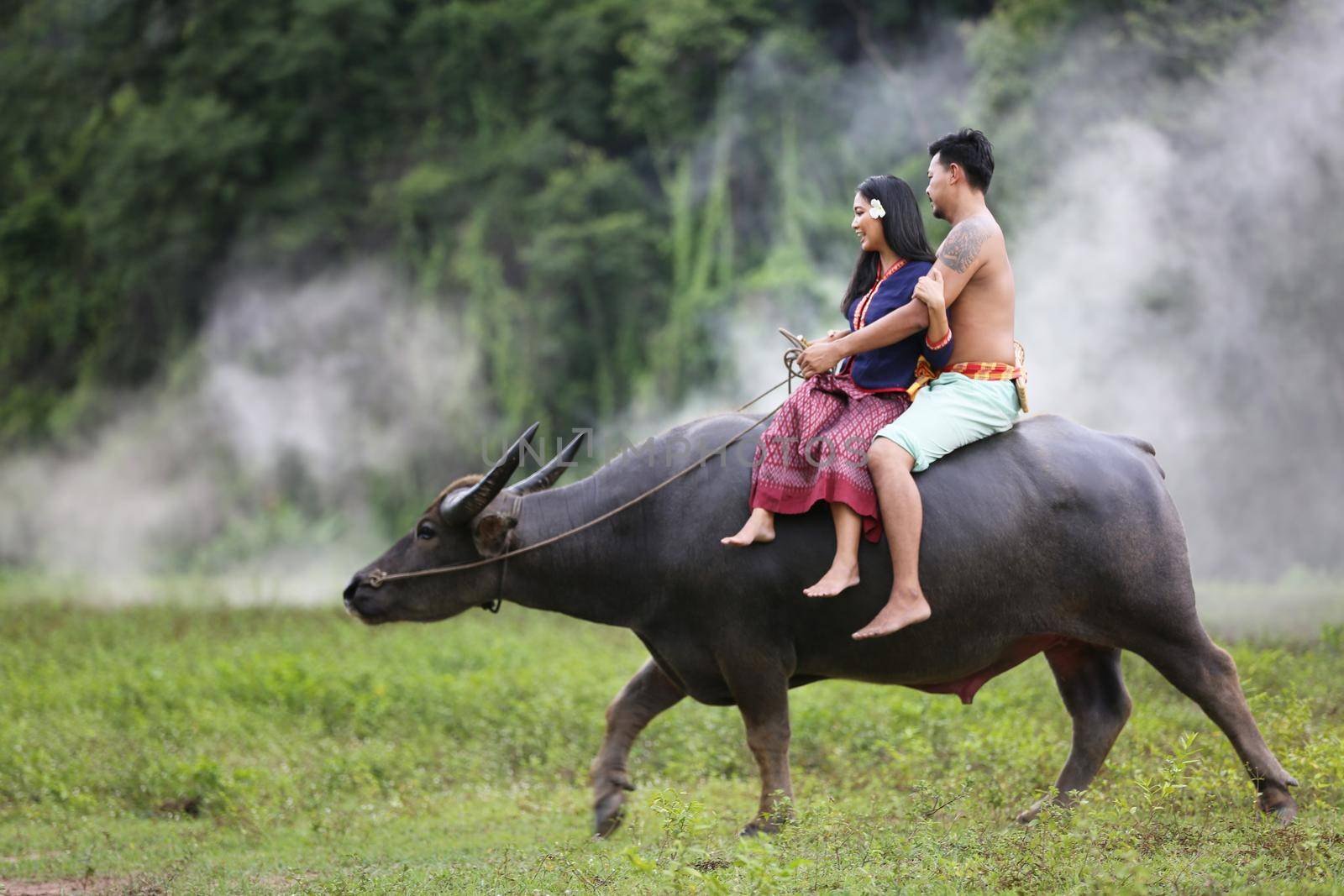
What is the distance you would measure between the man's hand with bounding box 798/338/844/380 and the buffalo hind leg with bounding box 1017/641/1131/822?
5.32ft

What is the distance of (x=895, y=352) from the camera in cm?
585

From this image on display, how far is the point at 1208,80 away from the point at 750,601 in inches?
467

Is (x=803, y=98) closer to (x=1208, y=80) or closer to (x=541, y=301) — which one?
(x=541, y=301)

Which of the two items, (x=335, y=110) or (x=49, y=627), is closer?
(x=49, y=627)

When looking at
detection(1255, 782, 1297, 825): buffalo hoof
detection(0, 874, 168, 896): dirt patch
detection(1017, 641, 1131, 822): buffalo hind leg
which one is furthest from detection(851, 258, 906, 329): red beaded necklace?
detection(0, 874, 168, 896): dirt patch

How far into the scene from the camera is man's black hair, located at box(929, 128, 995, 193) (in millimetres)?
5770

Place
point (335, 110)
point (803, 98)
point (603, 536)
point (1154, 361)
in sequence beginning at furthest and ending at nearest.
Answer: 1. point (335, 110)
2. point (803, 98)
3. point (1154, 361)
4. point (603, 536)

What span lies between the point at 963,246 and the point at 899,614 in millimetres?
1452

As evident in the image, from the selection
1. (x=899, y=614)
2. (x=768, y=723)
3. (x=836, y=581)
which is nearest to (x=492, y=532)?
(x=768, y=723)

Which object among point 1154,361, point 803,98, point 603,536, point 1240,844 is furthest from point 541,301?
point 1240,844

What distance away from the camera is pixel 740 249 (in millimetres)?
21922

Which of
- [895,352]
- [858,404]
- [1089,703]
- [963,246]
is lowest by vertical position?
[1089,703]

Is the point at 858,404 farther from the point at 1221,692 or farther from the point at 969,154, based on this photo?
the point at 1221,692

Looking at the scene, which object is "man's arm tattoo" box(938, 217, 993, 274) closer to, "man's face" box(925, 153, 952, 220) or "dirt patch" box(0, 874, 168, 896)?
"man's face" box(925, 153, 952, 220)
